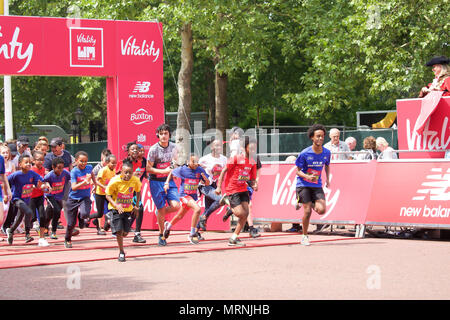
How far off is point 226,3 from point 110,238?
1653 centimetres

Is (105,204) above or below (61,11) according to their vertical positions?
below

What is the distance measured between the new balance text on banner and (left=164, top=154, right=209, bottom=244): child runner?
3893 mm

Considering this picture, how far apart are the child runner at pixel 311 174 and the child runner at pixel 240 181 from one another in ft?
2.57

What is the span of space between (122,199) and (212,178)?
451cm

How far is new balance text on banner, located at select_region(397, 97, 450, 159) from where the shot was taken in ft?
48.3

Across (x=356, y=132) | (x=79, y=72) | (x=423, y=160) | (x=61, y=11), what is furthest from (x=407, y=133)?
(x=61, y=11)

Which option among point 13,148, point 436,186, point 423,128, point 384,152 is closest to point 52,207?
point 13,148

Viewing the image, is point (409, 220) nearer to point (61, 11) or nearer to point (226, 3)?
point (226, 3)

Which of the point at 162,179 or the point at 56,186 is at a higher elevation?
the point at 162,179

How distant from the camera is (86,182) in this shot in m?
14.3

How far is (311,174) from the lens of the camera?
13.5m

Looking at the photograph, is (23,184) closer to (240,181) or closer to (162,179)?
(162,179)

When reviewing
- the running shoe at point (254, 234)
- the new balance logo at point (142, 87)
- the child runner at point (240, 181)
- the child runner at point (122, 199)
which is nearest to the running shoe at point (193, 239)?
the child runner at point (240, 181)
